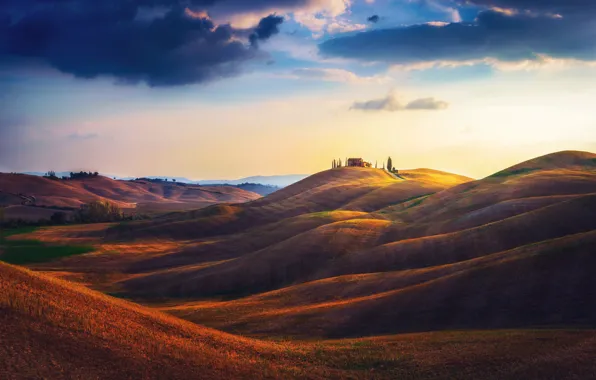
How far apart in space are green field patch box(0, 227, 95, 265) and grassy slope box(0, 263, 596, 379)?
82.8 metres

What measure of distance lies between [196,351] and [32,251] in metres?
102

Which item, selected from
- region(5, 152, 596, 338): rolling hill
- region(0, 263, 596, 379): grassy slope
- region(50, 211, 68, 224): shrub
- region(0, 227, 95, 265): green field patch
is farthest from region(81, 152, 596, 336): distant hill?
region(50, 211, 68, 224): shrub

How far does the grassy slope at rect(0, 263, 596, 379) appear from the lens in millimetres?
25750

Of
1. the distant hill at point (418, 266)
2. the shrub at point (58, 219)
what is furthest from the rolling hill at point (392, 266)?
the shrub at point (58, 219)

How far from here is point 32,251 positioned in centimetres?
11581

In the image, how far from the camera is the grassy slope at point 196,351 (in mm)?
25750

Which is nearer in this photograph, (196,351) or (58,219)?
(196,351)

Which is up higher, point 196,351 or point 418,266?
point 196,351

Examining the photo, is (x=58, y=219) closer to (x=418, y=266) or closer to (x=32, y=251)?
(x=32, y=251)

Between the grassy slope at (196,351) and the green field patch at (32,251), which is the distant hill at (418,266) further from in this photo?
the green field patch at (32,251)

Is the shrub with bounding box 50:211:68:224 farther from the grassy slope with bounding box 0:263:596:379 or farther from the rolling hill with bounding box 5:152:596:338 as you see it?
the grassy slope with bounding box 0:263:596:379

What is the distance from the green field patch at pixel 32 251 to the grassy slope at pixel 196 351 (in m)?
82.8

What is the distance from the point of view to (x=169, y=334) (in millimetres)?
34656

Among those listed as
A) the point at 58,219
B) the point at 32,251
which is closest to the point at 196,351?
the point at 32,251
